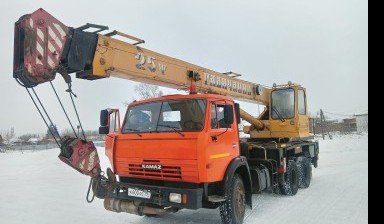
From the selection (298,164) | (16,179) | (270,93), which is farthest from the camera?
(16,179)

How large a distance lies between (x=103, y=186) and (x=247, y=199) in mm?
2654

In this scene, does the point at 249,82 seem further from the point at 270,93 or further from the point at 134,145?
the point at 134,145

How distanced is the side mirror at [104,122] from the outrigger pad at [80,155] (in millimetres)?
873

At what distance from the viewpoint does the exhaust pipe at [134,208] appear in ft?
16.9

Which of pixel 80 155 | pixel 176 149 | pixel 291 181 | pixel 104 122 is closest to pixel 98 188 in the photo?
pixel 80 155

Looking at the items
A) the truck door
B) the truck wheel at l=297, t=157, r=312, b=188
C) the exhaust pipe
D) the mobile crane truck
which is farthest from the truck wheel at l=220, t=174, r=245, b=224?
the truck wheel at l=297, t=157, r=312, b=188

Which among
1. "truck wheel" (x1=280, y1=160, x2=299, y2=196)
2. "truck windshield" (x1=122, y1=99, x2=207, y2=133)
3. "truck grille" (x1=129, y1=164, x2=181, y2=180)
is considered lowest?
"truck wheel" (x1=280, y1=160, x2=299, y2=196)

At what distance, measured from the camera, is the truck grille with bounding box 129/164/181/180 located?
5.02 metres

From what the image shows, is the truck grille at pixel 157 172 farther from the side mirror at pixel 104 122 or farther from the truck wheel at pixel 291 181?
the truck wheel at pixel 291 181

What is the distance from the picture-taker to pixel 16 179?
12.3m

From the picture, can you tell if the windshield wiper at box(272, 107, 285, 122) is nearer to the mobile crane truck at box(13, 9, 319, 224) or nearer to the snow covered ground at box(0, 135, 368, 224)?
the snow covered ground at box(0, 135, 368, 224)

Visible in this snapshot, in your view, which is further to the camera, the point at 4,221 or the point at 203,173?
the point at 4,221

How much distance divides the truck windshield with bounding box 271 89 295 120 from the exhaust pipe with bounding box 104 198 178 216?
211 inches
